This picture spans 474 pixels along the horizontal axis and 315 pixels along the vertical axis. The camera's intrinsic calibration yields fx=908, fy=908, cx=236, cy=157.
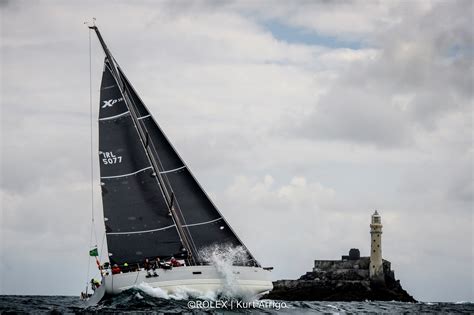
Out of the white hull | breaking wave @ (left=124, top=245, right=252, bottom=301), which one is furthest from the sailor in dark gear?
breaking wave @ (left=124, top=245, right=252, bottom=301)

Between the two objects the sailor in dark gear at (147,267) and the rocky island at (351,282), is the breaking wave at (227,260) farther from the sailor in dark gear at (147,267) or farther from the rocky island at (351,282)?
the rocky island at (351,282)

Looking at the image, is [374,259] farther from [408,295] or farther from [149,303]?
[149,303]

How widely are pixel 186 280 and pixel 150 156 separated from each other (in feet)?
19.9

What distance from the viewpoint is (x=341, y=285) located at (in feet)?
297

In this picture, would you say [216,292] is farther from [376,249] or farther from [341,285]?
[376,249]

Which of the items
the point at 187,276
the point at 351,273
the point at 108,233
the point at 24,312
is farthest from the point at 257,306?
the point at 351,273

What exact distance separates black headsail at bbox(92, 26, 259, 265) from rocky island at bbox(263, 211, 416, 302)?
4820cm

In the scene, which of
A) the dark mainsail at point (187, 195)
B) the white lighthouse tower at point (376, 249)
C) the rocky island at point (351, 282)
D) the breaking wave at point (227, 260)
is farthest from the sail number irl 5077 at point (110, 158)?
the white lighthouse tower at point (376, 249)

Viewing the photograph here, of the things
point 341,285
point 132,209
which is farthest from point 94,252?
point 341,285

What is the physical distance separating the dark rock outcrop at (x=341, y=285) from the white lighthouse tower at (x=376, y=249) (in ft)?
2.32

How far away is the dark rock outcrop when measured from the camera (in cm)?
8962

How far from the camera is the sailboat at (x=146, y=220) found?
1499 inches

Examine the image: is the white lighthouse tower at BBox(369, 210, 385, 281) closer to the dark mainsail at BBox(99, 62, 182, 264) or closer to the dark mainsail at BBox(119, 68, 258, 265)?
the dark mainsail at BBox(119, 68, 258, 265)

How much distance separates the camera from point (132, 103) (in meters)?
42.1
